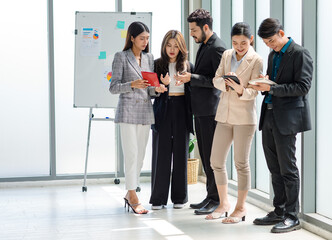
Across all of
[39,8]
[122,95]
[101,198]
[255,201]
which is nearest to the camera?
[122,95]

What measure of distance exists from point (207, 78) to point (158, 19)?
2.41 meters

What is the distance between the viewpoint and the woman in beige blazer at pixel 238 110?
377cm

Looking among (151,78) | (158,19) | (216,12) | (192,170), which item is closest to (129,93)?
(151,78)

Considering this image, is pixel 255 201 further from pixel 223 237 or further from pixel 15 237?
pixel 15 237

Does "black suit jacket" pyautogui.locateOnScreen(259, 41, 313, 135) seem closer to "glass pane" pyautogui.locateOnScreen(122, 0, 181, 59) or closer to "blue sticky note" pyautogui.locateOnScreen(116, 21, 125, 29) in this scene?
"blue sticky note" pyautogui.locateOnScreen(116, 21, 125, 29)

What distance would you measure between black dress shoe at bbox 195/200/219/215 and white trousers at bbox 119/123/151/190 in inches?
23.2

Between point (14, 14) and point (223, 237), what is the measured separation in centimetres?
371

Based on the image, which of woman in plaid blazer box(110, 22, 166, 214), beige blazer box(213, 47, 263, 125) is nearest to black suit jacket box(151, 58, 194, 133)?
woman in plaid blazer box(110, 22, 166, 214)

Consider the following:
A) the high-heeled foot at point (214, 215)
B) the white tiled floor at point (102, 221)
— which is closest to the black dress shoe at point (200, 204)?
the white tiled floor at point (102, 221)

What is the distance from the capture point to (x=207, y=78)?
419 cm

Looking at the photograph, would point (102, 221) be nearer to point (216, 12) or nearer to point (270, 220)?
point (270, 220)

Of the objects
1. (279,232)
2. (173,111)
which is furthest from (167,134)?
(279,232)

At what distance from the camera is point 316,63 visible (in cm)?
386
